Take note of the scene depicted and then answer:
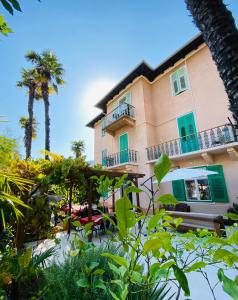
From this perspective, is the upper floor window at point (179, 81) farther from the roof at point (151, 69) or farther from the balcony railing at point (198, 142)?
the balcony railing at point (198, 142)

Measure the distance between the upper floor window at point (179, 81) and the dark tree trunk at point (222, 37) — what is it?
969 cm

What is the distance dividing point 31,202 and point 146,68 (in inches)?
450

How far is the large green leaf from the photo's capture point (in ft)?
1.68

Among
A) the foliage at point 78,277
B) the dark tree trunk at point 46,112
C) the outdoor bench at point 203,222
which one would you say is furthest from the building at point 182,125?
the foliage at point 78,277

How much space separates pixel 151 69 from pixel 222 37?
11625 mm

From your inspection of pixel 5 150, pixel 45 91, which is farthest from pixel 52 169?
pixel 45 91

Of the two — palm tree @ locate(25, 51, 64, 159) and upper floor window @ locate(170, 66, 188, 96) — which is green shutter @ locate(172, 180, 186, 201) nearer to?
upper floor window @ locate(170, 66, 188, 96)

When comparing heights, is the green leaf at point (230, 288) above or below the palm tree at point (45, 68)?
below

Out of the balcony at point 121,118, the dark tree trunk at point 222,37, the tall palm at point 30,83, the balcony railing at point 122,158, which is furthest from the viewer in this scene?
the tall palm at point 30,83

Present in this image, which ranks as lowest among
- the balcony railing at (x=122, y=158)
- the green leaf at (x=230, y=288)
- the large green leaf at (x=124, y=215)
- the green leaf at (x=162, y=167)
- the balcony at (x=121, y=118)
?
the green leaf at (x=230, y=288)

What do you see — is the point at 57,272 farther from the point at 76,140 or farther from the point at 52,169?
the point at 76,140

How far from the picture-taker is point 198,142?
9148 mm

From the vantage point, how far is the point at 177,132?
1062 centimetres

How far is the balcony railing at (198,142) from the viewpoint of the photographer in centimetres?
802
